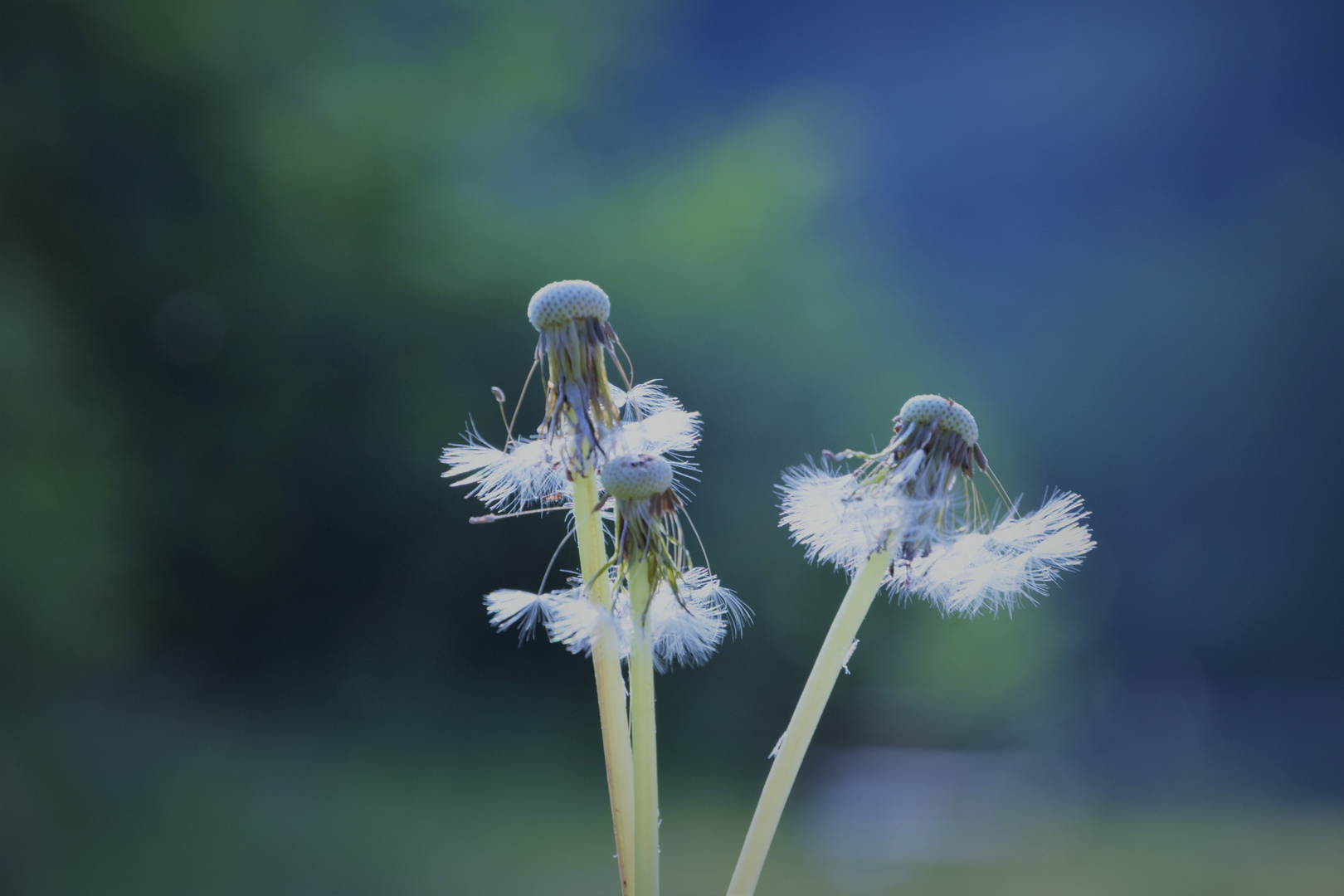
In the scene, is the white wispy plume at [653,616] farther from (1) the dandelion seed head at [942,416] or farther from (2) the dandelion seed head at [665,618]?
(1) the dandelion seed head at [942,416]

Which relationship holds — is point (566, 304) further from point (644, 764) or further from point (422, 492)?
point (422, 492)

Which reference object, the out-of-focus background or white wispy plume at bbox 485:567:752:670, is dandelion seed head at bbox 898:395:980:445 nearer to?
white wispy plume at bbox 485:567:752:670

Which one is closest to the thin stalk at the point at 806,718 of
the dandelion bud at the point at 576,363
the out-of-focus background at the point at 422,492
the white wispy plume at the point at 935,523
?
the white wispy plume at the point at 935,523

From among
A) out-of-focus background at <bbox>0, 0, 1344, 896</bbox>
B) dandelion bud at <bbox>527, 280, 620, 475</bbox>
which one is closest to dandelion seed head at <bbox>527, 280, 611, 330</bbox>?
dandelion bud at <bbox>527, 280, 620, 475</bbox>

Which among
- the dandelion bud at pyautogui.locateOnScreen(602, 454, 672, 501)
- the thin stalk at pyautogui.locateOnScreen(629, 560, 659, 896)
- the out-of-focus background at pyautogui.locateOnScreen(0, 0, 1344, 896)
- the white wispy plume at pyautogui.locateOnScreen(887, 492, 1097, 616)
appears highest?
the out-of-focus background at pyautogui.locateOnScreen(0, 0, 1344, 896)

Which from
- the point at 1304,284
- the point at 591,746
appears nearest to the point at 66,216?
the point at 591,746

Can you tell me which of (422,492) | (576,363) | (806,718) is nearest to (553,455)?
(576,363)

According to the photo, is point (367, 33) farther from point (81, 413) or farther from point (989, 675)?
point (989, 675)
